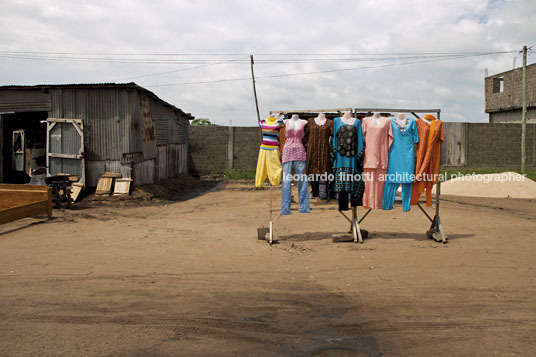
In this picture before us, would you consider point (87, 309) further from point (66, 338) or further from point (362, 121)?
point (362, 121)

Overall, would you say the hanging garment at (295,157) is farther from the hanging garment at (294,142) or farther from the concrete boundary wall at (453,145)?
the concrete boundary wall at (453,145)

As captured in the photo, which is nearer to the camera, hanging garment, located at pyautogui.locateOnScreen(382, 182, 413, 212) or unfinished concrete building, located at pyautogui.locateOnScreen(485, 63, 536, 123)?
hanging garment, located at pyautogui.locateOnScreen(382, 182, 413, 212)

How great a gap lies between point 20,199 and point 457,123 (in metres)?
19.7

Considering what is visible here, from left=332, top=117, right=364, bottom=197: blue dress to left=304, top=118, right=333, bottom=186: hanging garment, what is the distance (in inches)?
4.2

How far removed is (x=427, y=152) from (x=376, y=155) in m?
0.85

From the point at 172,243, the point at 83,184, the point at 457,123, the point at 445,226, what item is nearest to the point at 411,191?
the point at 445,226

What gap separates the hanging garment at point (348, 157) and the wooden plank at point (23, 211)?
6.37 metres

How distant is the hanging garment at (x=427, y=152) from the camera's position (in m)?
6.77

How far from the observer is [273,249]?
6.62 meters

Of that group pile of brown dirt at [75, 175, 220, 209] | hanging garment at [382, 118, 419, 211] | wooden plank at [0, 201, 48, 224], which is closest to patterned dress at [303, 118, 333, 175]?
hanging garment at [382, 118, 419, 211]

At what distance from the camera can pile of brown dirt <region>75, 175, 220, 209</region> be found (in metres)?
12.3

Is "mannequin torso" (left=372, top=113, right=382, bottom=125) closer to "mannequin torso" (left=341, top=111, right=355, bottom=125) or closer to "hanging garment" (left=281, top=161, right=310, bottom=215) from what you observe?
"mannequin torso" (left=341, top=111, right=355, bottom=125)

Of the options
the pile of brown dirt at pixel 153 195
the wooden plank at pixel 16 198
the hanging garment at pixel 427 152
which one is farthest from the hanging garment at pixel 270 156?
the pile of brown dirt at pixel 153 195

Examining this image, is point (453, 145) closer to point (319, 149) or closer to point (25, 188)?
point (319, 149)
